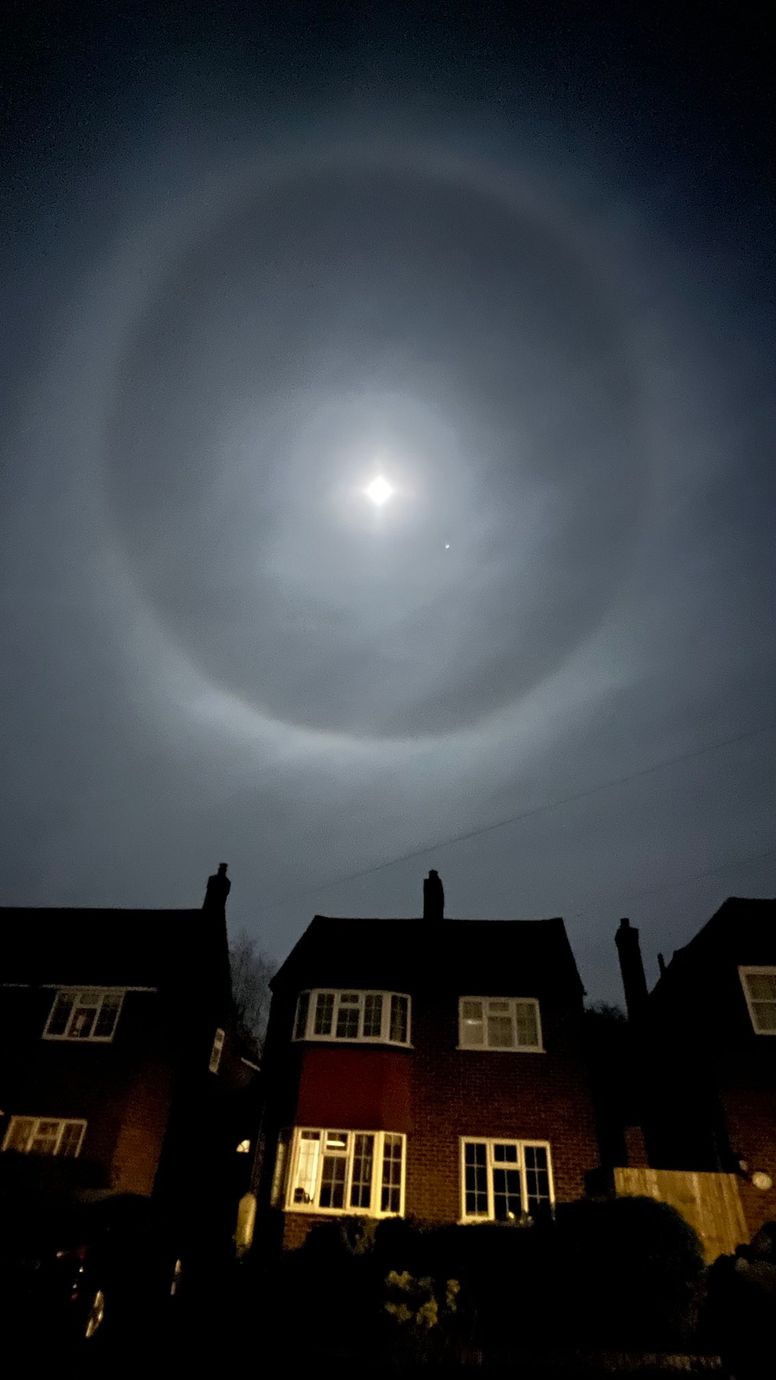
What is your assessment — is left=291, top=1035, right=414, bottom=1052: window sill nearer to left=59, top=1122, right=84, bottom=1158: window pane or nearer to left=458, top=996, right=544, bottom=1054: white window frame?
left=458, top=996, right=544, bottom=1054: white window frame

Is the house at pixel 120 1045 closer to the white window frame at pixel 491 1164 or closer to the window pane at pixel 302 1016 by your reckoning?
the window pane at pixel 302 1016

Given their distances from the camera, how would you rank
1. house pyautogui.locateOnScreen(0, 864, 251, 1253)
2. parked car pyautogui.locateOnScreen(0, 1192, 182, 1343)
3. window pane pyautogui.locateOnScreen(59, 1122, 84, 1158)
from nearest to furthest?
parked car pyautogui.locateOnScreen(0, 1192, 182, 1343) < window pane pyautogui.locateOnScreen(59, 1122, 84, 1158) < house pyautogui.locateOnScreen(0, 864, 251, 1253)

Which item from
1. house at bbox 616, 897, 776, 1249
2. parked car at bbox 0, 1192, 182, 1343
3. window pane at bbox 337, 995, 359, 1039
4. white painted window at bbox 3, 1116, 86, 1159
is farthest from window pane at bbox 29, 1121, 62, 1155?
house at bbox 616, 897, 776, 1249

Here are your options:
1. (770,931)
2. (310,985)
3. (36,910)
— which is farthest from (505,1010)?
(36,910)

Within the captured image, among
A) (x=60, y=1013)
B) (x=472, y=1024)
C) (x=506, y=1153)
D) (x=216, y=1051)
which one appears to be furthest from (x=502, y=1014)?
(x=60, y=1013)

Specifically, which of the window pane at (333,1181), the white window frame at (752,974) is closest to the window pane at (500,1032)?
the window pane at (333,1181)

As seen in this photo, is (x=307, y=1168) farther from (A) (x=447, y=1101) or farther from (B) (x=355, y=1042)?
(A) (x=447, y=1101)
